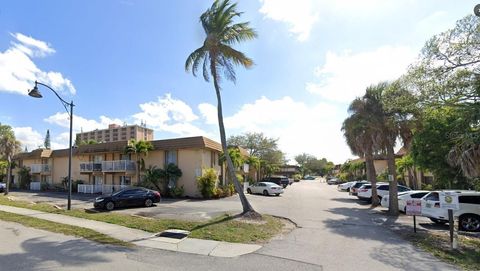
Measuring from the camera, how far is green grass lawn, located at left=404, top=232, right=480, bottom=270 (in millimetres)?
8508

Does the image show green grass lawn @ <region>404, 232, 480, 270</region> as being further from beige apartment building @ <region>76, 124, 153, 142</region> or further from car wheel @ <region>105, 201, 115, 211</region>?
beige apartment building @ <region>76, 124, 153, 142</region>

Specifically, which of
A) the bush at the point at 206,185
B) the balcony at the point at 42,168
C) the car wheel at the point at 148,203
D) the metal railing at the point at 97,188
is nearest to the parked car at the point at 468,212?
the car wheel at the point at 148,203

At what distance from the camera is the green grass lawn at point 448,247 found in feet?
27.9

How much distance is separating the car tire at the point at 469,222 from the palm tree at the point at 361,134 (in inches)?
276

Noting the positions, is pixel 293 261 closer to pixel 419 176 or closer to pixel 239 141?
pixel 419 176

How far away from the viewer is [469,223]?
13.6 metres

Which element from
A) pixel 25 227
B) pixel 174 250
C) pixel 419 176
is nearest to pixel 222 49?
pixel 174 250

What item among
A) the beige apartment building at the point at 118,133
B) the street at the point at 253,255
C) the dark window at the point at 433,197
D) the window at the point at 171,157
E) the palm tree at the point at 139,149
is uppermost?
the beige apartment building at the point at 118,133

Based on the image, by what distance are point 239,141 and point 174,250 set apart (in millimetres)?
58033

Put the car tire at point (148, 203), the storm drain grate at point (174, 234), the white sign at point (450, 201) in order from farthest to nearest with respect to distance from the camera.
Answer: the car tire at point (148, 203) → the storm drain grate at point (174, 234) → the white sign at point (450, 201)

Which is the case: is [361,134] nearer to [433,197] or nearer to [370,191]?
[370,191]

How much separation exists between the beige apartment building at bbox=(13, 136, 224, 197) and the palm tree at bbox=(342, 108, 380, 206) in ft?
39.0

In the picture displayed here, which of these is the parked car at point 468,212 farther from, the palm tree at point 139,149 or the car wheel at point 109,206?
the palm tree at point 139,149

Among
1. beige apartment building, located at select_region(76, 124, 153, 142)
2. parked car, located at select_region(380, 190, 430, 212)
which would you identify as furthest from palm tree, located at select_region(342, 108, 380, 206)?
beige apartment building, located at select_region(76, 124, 153, 142)
